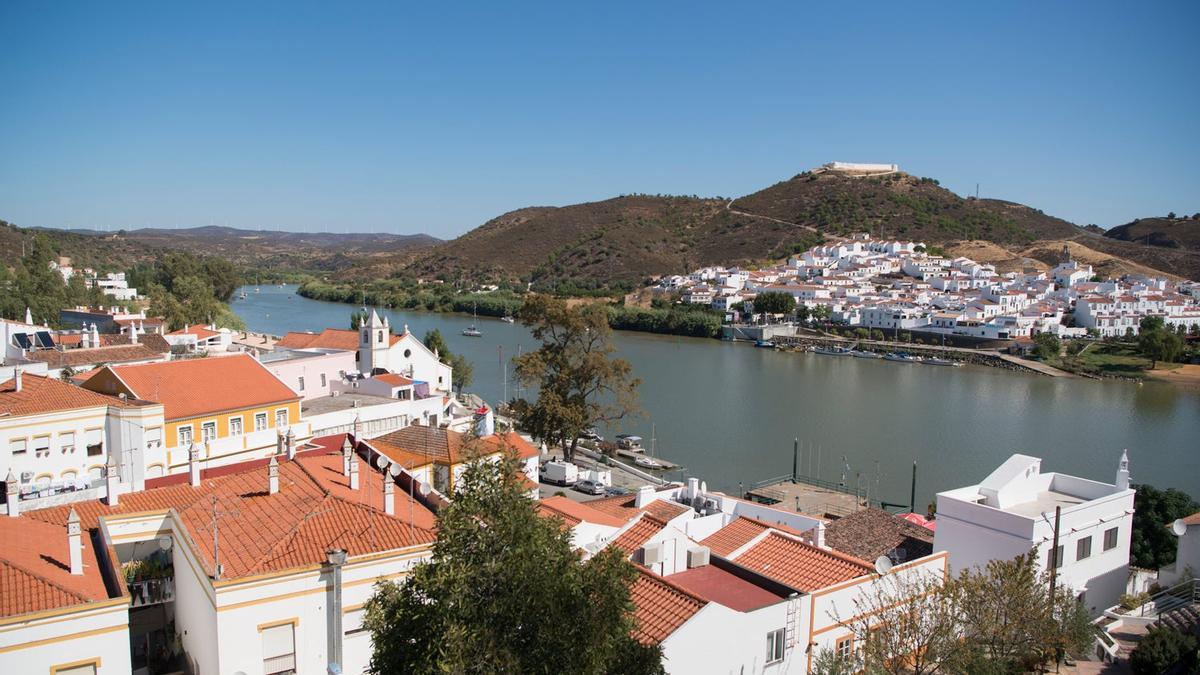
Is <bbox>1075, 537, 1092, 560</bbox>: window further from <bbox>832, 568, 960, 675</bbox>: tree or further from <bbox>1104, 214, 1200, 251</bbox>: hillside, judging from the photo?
<bbox>1104, 214, 1200, 251</bbox>: hillside

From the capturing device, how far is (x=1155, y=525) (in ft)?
45.6

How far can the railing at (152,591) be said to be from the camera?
21.7 ft

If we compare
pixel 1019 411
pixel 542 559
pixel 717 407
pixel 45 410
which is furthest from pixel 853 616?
pixel 1019 411

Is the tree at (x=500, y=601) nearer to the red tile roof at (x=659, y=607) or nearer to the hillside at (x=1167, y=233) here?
the red tile roof at (x=659, y=607)

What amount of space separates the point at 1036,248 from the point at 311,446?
292ft

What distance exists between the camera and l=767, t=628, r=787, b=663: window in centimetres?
632

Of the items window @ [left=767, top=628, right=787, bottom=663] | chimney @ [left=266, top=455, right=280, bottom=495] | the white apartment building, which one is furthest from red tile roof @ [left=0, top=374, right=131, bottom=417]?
the white apartment building

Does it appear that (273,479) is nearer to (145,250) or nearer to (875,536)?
(875,536)

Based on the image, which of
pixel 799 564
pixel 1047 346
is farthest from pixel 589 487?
pixel 1047 346

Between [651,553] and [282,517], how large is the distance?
3.08 metres

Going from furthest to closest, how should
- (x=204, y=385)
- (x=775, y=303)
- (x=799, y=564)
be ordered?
(x=775, y=303)
(x=204, y=385)
(x=799, y=564)

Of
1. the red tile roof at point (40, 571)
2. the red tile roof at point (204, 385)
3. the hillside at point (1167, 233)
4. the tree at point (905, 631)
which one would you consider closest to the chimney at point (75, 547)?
the red tile roof at point (40, 571)

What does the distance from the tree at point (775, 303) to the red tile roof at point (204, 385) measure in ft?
161

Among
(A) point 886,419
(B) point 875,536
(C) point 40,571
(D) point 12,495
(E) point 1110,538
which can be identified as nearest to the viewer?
(C) point 40,571
